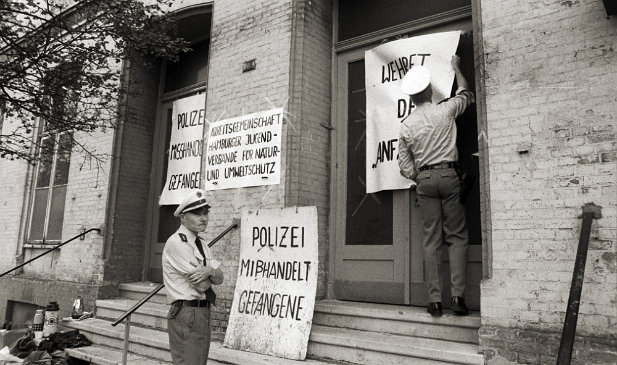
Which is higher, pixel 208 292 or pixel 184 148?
pixel 184 148

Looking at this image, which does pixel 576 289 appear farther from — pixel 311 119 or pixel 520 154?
pixel 311 119

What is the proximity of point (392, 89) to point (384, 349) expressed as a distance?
287cm

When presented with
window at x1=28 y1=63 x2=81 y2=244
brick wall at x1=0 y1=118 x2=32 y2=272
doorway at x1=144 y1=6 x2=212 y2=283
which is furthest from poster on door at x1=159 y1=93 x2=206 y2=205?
brick wall at x1=0 y1=118 x2=32 y2=272

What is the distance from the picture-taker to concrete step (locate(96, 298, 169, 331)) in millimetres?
6090

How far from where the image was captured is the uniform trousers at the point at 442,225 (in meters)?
4.29

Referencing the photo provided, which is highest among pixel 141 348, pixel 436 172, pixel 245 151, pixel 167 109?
pixel 167 109

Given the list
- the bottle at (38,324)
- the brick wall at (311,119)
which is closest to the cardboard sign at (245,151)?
the brick wall at (311,119)

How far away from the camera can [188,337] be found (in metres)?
3.34

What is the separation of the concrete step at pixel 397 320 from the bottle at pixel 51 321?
445 cm

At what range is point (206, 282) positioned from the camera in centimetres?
346

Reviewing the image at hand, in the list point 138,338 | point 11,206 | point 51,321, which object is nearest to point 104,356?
point 138,338

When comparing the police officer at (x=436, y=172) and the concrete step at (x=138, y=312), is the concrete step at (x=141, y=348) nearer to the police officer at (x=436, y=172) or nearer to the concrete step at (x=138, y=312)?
the concrete step at (x=138, y=312)

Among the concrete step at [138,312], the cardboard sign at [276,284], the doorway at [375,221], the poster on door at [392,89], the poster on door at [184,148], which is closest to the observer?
the cardboard sign at [276,284]

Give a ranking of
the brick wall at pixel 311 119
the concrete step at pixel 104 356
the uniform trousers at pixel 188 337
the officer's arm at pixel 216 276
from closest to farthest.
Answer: the uniform trousers at pixel 188 337, the officer's arm at pixel 216 276, the concrete step at pixel 104 356, the brick wall at pixel 311 119
